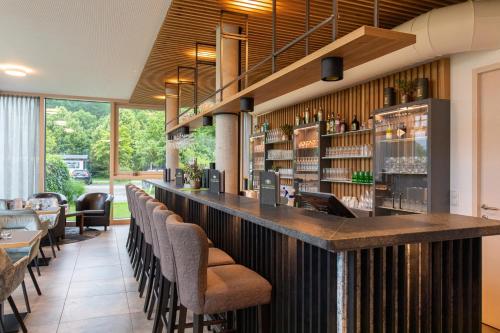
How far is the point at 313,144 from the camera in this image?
6.38m

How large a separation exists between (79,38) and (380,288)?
5.05m

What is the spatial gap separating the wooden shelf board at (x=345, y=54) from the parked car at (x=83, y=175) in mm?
7487

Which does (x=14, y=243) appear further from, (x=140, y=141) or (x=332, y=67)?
(x=140, y=141)

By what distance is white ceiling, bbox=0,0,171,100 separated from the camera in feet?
13.8

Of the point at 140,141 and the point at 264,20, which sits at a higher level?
the point at 264,20

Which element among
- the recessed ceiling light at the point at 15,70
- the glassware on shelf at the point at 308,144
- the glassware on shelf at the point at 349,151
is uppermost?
the recessed ceiling light at the point at 15,70

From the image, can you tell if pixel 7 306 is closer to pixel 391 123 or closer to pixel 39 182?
pixel 391 123

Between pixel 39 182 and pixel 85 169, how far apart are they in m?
1.13

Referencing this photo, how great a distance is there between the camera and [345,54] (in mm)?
2504

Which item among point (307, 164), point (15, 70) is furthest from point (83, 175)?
point (307, 164)

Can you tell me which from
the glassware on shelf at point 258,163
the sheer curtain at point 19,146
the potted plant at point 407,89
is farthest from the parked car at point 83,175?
the potted plant at point 407,89

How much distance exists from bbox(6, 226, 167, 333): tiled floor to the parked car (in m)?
3.50

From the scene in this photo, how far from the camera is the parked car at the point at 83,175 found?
32.2 feet

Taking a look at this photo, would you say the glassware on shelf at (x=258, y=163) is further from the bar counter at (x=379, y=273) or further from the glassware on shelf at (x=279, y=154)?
the bar counter at (x=379, y=273)
